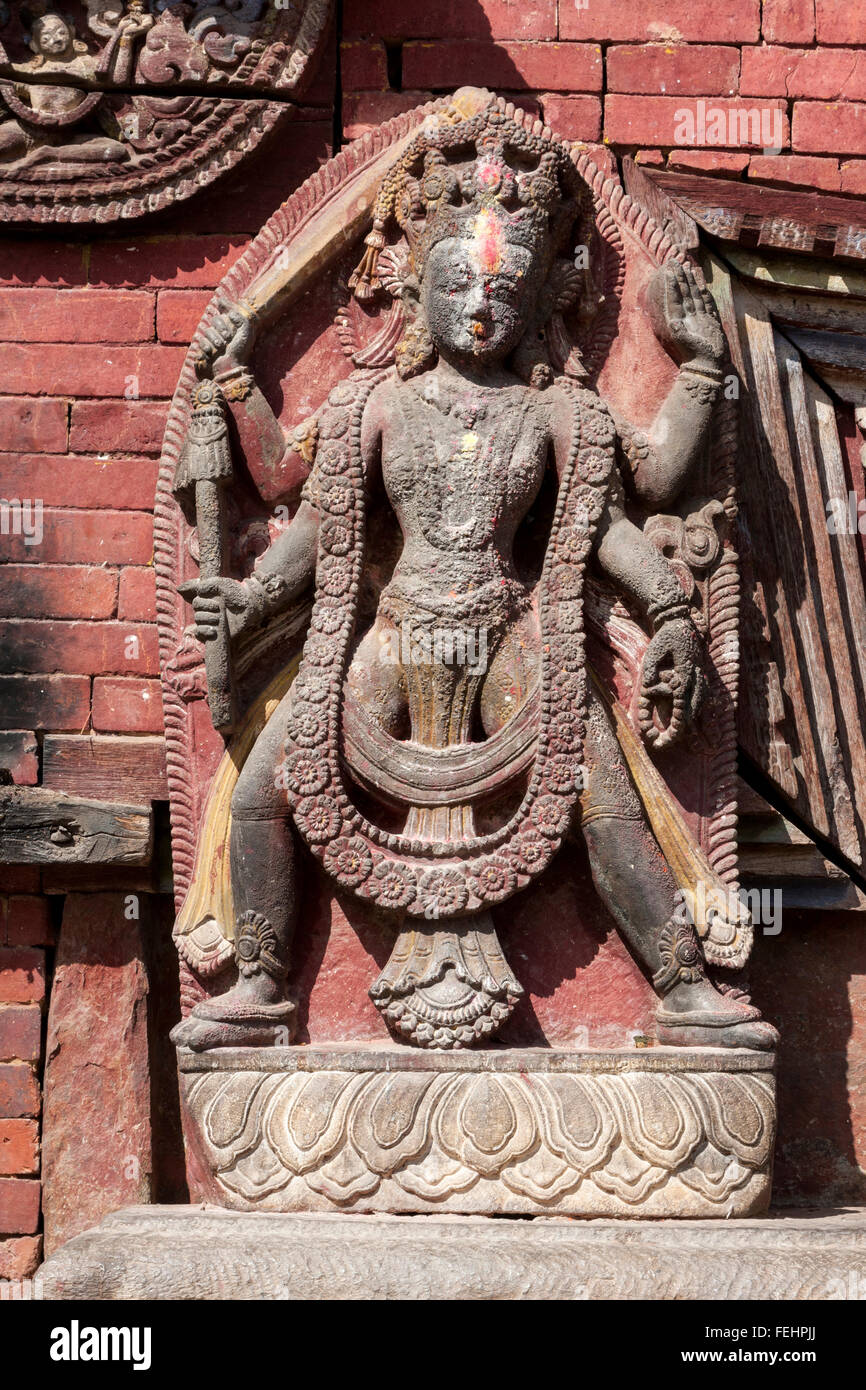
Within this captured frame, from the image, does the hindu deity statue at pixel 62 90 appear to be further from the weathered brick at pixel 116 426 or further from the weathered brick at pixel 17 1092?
the weathered brick at pixel 17 1092

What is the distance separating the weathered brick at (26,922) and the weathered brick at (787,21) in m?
2.97

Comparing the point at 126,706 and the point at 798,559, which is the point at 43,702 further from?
the point at 798,559

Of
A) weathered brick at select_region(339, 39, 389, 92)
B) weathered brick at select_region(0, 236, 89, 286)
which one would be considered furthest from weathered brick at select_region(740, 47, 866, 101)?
weathered brick at select_region(0, 236, 89, 286)

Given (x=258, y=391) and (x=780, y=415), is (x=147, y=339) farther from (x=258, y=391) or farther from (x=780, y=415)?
(x=780, y=415)

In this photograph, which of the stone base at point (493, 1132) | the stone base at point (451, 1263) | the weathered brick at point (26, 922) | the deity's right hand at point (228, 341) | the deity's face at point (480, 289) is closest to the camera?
the stone base at point (451, 1263)

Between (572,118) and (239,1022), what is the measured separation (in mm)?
2496

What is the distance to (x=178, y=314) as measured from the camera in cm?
450

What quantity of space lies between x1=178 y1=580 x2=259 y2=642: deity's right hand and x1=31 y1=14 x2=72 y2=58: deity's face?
1.52m

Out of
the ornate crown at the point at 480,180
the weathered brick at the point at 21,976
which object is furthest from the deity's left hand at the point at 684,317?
the weathered brick at the point at 21,976

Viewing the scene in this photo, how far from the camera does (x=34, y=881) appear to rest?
14.2 feet

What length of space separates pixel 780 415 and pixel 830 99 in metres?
0.88

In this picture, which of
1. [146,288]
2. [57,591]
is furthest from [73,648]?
[146,288]

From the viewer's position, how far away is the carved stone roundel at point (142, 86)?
439 centimetres

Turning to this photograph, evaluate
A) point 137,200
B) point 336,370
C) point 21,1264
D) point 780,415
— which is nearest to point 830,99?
point 780,415
